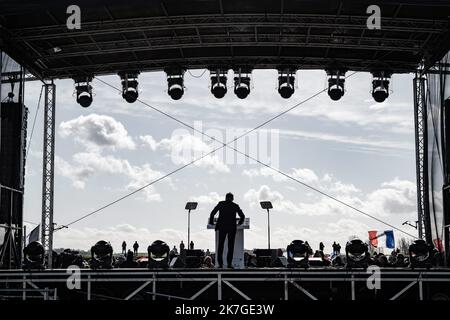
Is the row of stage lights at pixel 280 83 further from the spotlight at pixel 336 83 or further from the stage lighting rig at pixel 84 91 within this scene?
the stage lighting rig at pixel 84 91

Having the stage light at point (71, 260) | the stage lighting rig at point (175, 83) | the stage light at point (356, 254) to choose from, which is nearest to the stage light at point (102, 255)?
the stage light at point (71, 260)

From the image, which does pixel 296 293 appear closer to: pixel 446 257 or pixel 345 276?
pixel 345 276

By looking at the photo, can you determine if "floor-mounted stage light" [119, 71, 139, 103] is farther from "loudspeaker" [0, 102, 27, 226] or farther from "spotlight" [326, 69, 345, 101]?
"spotlight" [326, 69, 345, 101]

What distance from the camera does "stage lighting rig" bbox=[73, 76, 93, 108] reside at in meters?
18.7

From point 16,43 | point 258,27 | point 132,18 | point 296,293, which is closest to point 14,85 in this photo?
Result: point 16,43

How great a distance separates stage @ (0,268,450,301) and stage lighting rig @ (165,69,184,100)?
678 cm

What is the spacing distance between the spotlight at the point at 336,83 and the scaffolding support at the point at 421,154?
1908 mm

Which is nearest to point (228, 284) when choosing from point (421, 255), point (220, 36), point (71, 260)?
point (421, 255)

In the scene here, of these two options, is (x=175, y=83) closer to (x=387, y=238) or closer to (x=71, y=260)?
(x=71, y=260)

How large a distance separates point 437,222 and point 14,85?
10.8 metres

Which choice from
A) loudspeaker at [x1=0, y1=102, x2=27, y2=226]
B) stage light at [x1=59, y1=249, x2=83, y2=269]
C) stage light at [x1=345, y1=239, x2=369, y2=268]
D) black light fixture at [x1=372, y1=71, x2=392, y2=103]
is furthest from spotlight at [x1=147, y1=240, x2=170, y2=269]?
black light fixture at [x1=372, y1=71, x2=392, y2=103]

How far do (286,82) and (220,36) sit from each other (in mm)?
2458

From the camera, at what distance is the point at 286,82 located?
18141 millimetres

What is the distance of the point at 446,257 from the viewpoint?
15.9 meters
